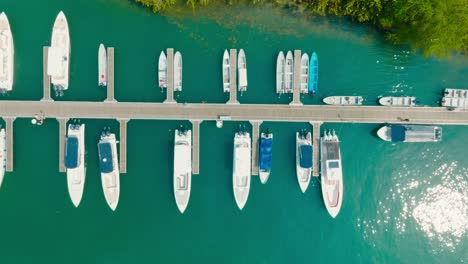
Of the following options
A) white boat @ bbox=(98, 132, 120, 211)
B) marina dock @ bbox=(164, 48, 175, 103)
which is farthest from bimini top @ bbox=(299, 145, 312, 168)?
white boat @ bbox=(98, 132, 120, 211)

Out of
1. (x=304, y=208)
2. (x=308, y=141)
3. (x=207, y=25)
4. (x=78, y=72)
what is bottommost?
(x=304, y=208)

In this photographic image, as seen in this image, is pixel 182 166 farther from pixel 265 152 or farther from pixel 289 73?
pixel 289 73

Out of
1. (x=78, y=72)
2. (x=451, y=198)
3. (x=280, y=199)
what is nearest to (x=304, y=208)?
(x=280, y=199)

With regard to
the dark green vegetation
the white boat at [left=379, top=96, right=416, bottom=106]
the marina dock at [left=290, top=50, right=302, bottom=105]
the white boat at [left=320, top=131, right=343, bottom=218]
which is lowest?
the white boat at [left=320, top=131, right=343, bottom=218]

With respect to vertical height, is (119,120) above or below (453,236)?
above

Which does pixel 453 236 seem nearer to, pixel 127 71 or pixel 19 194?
pixel 127 71

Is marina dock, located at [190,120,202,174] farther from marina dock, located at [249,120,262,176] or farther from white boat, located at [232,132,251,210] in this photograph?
marina dock, located at [249,120,262,176]

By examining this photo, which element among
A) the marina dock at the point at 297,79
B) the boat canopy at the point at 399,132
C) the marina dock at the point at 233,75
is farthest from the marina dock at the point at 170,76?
the boat canopy at the point at 399,132

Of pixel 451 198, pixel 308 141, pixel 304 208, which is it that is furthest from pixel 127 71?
pixel 451 198
